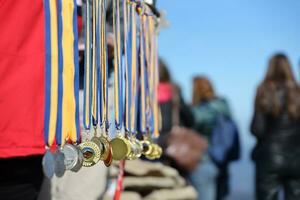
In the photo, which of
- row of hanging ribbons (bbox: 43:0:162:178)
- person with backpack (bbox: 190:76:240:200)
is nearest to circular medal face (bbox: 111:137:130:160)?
row of hanging ribbons (bbox: 43:0:162:178)

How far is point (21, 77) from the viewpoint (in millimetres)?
2074

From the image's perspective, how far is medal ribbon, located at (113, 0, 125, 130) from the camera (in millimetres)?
2486

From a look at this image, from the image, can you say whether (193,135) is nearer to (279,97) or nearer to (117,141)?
(279,97)

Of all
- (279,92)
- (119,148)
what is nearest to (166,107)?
(279,92)

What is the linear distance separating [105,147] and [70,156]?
0.23 metres

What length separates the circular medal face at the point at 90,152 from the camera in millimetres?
2117

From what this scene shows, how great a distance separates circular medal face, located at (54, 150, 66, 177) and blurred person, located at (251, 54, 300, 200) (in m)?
3.27

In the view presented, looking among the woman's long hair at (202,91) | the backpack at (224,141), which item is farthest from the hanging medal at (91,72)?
the woman's long hair at (202,91)

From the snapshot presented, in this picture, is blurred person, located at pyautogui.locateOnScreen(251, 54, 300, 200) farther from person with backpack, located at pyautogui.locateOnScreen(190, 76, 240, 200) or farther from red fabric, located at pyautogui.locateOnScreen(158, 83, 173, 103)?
person with backpack, located at pyautogui.locateOnScreen(190, 76, 240, 200)

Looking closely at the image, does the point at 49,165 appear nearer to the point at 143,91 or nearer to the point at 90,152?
the point at 90,152

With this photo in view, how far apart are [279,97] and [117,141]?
9.48ft

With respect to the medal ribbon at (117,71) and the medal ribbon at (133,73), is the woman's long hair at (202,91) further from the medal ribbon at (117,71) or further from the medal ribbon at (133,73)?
the medal ribbon at (117,71)

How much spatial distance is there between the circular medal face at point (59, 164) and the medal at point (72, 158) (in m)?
0.02

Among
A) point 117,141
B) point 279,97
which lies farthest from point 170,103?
point 117,141
